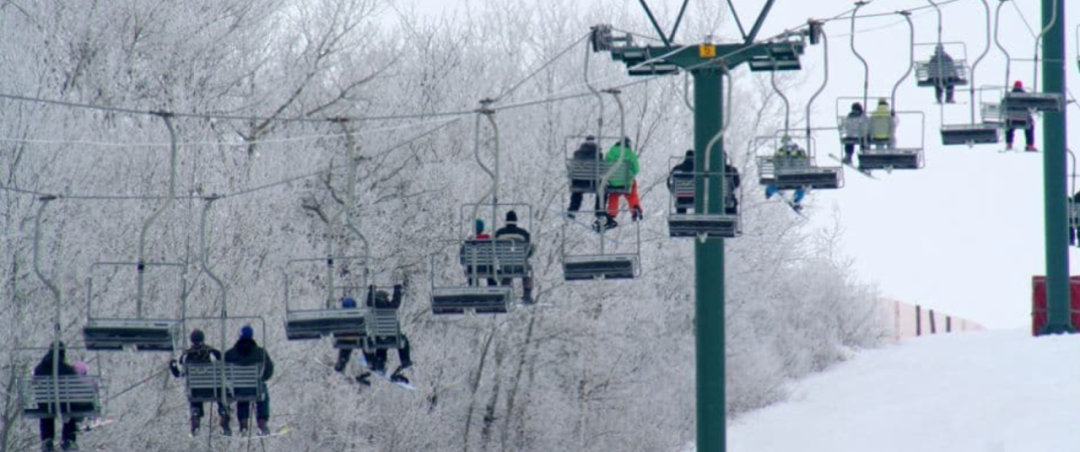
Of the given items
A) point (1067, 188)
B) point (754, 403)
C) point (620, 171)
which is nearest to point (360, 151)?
point (754, 403)

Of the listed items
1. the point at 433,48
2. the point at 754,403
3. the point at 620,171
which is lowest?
the point at 754,403

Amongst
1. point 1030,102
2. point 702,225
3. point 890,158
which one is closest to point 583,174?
point 702,225

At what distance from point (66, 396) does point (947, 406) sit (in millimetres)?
15440

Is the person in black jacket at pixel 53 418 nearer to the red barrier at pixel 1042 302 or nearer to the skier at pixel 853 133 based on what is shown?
the skier at pixel 853 133

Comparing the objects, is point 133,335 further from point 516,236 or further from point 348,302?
point 516,236

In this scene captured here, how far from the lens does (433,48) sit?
39.8 meters

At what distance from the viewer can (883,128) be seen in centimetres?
2009

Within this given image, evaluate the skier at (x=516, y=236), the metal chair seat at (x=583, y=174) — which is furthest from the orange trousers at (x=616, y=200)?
the skier at (x=516, y=236)

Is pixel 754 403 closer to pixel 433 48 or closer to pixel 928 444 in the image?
pixel 433 48

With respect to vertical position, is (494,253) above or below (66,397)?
above

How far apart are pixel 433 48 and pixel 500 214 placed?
5926 mm

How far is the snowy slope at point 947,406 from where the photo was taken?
1056 inches

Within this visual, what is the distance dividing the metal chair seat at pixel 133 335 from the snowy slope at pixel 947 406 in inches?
447

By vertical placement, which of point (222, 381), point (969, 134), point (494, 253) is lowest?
point (222, 381)
